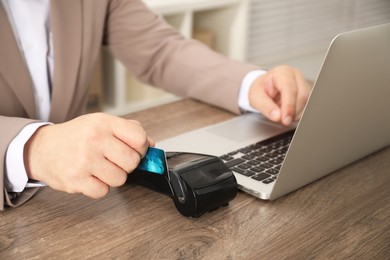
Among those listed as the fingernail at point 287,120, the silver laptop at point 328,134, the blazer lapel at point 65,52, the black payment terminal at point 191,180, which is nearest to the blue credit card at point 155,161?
the black payment terminal at point 191,180

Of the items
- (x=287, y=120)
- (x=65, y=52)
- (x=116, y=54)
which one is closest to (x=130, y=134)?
(x=287, y=120)

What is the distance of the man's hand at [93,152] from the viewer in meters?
0.68

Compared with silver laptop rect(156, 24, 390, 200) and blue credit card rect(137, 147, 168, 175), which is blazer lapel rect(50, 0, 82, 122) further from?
blue credit card rect(137, 147, 168, 175)

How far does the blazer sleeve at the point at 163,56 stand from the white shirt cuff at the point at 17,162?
0.53m

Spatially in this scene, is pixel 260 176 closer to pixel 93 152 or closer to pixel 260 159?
pixel 260 159

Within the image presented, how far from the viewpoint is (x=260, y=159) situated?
852mm

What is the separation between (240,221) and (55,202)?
265mm

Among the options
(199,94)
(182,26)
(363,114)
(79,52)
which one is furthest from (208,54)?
(182,26)

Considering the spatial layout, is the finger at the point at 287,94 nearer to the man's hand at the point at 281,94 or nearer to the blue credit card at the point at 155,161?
the man's hand at the point at 281,94

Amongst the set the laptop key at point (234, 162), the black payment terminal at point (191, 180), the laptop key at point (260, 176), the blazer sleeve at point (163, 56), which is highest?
the black payment terminal at point (191, 180)

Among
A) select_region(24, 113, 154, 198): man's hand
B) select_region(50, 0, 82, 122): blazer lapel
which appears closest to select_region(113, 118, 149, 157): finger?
select_region(24, 113, 154, 198): man's hand

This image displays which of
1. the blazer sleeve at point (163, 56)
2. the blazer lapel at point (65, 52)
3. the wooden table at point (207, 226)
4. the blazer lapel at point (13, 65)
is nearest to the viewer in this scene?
the wooden table at point (207, 226)

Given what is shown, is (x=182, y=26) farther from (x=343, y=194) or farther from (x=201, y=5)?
(x=343, y=194)

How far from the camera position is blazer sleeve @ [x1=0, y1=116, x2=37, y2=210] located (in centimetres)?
71
